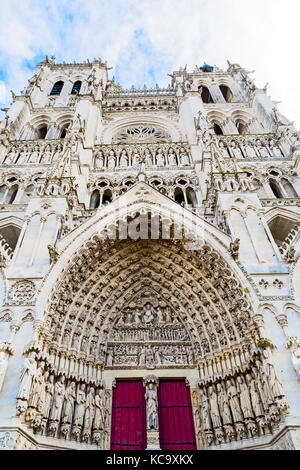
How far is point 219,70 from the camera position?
81.5 feet

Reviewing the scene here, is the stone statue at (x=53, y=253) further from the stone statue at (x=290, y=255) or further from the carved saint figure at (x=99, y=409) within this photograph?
the stone statue at (x=290, y=255)

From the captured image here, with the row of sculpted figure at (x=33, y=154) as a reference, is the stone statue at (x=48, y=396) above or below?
below

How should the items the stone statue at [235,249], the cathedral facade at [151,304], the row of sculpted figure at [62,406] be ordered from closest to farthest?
the row of sculpted figure at [62,406], the cathedral facade at [151,304], the stone statue at [235,249]

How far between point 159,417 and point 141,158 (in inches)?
415

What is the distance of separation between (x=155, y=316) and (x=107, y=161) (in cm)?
821

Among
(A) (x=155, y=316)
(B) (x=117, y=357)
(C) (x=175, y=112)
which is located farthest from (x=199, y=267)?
(C) (x=175, y=112)

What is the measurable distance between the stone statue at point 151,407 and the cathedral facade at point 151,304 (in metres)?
0.05

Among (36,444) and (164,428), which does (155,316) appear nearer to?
(164,428)

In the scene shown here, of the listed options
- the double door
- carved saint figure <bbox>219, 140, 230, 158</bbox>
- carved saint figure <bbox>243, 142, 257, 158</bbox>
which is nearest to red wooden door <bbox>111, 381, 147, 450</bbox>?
the double door

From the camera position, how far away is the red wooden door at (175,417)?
25.6 feet

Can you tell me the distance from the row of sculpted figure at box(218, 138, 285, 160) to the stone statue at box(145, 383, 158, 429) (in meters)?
10.6

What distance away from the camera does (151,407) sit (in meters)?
8.03

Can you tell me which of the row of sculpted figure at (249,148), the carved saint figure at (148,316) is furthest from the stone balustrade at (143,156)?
the carved saint figure at (148,316)

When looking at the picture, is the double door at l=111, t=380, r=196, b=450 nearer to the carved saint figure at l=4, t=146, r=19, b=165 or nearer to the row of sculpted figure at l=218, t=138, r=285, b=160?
the row of sculpted figure at l=218, t=138, r=285, b=160
